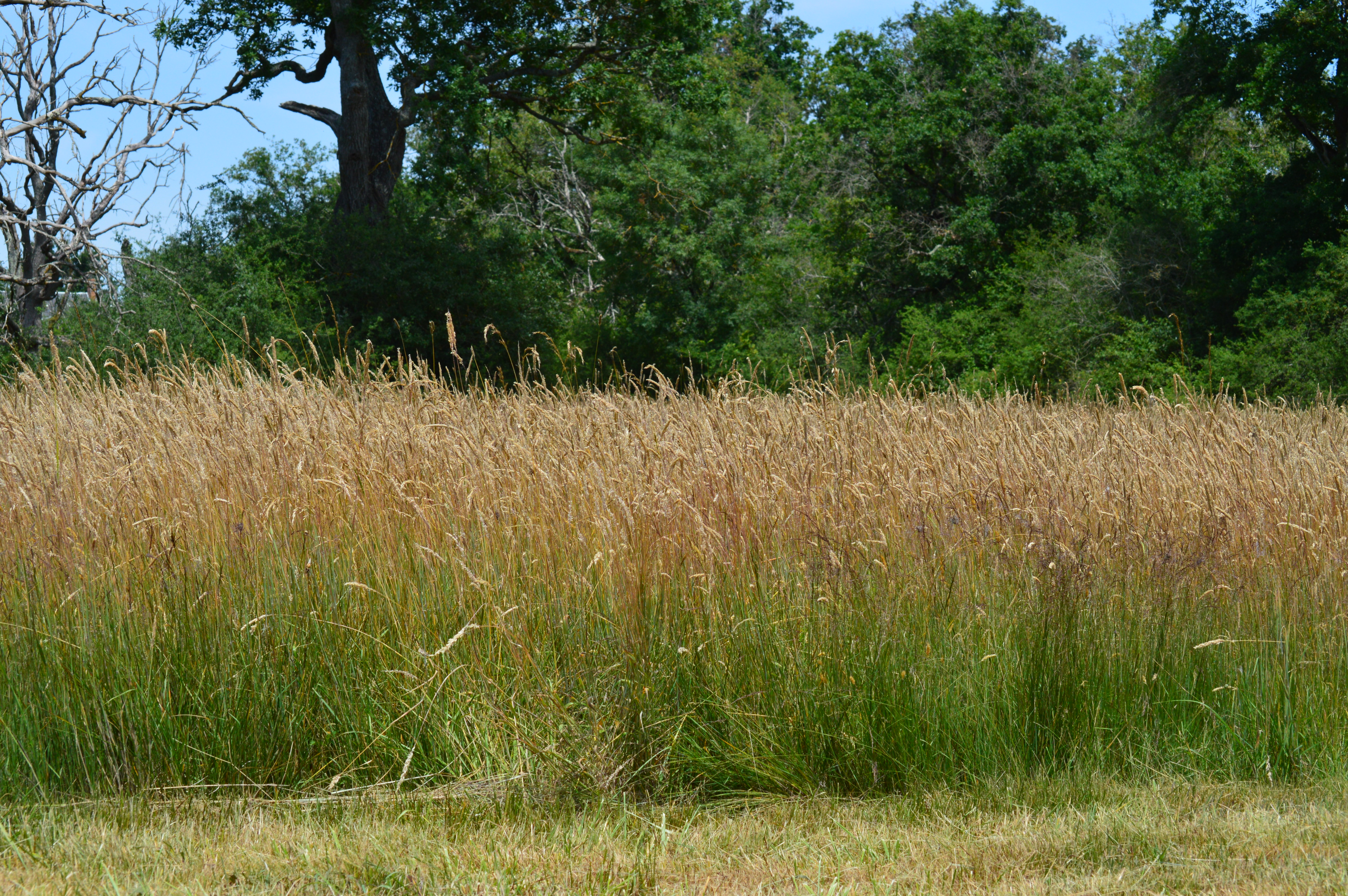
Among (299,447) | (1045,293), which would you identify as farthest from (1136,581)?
(1045,293)

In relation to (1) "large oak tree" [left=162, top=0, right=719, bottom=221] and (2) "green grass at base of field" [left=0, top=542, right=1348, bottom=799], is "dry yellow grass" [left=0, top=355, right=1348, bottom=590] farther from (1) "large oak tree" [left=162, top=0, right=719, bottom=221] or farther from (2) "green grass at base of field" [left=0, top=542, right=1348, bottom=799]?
(1) "large oak tree" [left=162, top=0, right=719, bottom=221]

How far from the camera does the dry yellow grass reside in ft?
14.5

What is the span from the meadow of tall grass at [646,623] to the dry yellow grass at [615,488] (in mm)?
26

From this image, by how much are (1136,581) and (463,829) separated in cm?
278

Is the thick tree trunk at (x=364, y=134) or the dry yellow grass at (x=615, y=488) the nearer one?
the dry yellow grass at (x=615, y=488)

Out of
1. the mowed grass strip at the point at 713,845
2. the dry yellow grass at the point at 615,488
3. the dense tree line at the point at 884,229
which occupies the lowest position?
the mowed grass strip at the point at 713,845

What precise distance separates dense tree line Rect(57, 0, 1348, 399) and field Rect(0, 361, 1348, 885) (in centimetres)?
1075

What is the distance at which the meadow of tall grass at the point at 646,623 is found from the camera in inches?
152

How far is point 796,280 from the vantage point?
2817 centimetres

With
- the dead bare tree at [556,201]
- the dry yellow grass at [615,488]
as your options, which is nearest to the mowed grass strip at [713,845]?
the dry yellow grass at [615,488]

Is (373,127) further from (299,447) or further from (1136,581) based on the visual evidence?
(1136,581)

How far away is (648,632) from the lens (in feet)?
13.5

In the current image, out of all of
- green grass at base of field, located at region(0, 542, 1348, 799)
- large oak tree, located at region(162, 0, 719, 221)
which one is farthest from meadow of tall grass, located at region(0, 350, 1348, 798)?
large oak tree, located at region(162, 0, 719, 221)

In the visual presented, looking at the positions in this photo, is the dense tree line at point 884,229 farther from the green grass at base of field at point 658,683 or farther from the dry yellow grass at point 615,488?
the green grass at base of field at point 658,683
